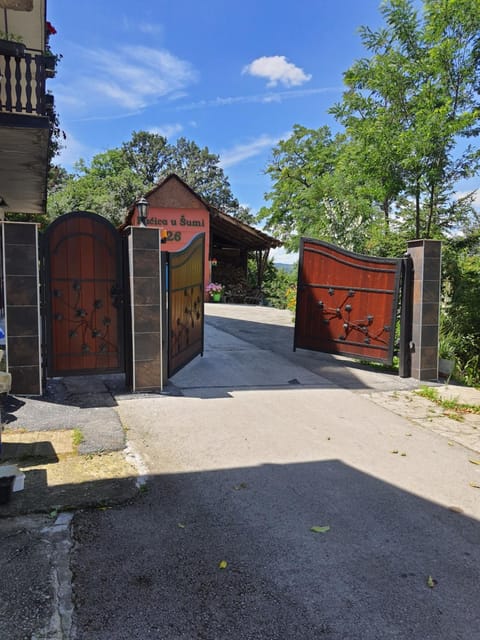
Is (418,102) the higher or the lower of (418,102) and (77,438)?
the higher

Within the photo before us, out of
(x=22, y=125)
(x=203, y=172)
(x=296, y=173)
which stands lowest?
(x=22, y=125)

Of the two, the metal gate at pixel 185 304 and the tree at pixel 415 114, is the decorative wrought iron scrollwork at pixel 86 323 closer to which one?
the metal gate at pixel 185 304

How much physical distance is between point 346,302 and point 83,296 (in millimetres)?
4104

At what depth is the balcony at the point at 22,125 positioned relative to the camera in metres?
6.26

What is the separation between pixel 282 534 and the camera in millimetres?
2680

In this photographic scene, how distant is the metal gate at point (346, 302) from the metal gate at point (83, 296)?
3466 millimetres

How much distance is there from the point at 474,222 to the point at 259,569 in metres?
9.79

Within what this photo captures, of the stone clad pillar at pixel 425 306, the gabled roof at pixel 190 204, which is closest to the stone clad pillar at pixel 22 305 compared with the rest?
the stone clad pillar at pixel 425 306

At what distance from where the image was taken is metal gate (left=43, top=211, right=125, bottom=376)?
5.40 m

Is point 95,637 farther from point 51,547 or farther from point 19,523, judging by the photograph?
point 19,523

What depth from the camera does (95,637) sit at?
5.96 ft

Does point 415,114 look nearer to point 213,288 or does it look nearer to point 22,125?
point 22,125

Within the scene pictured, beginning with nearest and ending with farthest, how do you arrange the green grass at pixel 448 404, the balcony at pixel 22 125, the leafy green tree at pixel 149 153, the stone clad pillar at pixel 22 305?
1. the stone clad pillar at pixel 22 305
2. the green grass at pixel 448 404
3. the balcony at pixel 22 125
4. the leafy green tree at pixel 149 153

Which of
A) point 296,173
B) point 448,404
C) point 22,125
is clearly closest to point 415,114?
point 448,404
